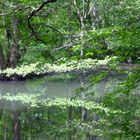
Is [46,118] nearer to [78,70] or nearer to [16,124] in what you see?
[16,124]

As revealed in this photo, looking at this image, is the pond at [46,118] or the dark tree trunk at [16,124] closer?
the pond at [46,118]

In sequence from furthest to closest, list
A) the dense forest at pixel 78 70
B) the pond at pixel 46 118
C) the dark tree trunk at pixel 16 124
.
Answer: the dark tree trunk at pixel 16 124 < the pond at pixel 46 118 < the dense forest at pixel 78 70

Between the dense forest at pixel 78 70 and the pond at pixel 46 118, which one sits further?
the pond at pixel 46 118

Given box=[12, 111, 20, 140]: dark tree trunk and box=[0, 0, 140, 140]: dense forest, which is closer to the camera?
box=[0, 0, 140, 140]: dense forest

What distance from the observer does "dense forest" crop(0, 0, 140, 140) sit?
91.6 inches

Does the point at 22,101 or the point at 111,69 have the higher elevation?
the point at 111,69

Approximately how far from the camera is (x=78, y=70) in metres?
3.86

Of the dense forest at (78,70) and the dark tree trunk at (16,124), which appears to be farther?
the dark tree trunk at (16,124)

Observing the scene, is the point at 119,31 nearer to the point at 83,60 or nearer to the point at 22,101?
the point at 83,60

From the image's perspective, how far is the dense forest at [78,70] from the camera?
2.33 m

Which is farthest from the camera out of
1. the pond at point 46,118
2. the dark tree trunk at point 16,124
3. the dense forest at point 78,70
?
the dark tree trunk at point 16,124

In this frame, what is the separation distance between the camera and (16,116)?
9.01 metres

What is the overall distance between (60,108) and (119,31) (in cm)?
751

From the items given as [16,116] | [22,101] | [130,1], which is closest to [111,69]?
[16,116]
